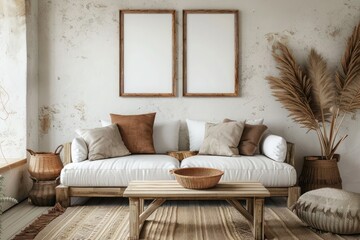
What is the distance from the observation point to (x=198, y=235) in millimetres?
3064

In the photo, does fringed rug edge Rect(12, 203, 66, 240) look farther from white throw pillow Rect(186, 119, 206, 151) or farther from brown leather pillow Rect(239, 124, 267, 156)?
brown leather pillow Rect(239, 124, 267, 156)

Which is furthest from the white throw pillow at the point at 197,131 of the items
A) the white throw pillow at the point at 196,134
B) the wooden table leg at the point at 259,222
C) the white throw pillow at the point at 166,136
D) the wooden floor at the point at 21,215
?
the wooden table leg at the point at 259,222

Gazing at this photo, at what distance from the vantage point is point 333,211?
Result: 3035 millimetres

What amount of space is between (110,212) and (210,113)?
1783mm

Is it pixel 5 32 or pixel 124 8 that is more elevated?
pixel 124 8

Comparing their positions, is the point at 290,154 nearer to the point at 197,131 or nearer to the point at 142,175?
the point at 197,131

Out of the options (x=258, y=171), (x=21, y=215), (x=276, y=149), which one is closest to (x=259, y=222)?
(x=258, y=171)

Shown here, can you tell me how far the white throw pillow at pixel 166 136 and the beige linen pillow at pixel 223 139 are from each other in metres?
0.45

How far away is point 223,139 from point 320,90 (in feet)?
4.29

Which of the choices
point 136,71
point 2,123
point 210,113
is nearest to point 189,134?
point 210,113

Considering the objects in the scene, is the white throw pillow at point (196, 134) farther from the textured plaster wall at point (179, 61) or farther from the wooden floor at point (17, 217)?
the wooden floor at point (17, 217)

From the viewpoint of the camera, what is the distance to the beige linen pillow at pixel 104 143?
4051 millimetres

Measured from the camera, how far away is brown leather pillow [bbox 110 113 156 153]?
438 cm

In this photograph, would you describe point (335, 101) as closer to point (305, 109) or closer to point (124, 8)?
point (305, 109)
